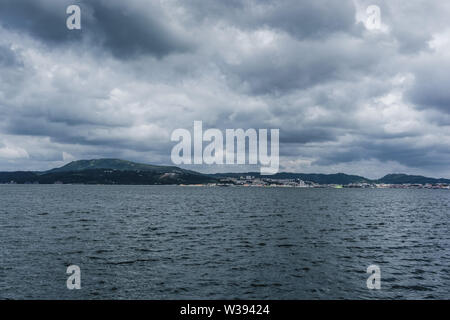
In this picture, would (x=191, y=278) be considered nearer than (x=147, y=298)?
No

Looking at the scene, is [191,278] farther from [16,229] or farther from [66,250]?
[16,229]

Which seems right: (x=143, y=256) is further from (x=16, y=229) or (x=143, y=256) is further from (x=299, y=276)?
(x=16, y=229)

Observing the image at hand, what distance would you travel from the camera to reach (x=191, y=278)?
31578 millimetres

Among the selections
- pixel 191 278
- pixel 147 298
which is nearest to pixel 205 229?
pixel 191 278

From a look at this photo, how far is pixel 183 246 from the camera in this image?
46656 mm
